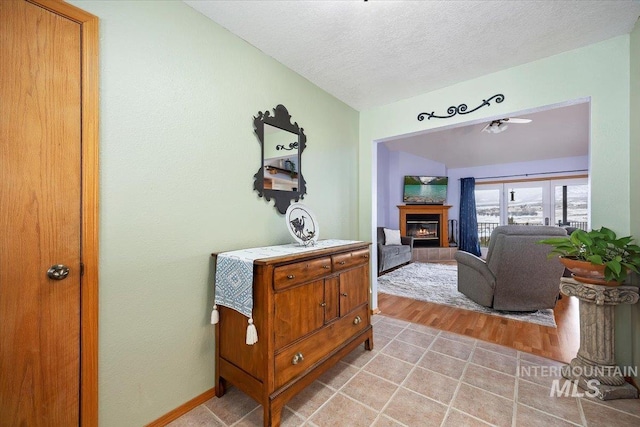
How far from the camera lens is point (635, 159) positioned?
1.70 meters

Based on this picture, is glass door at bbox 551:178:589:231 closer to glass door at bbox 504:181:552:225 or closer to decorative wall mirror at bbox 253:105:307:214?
glass door at bbox 504:181:552:225

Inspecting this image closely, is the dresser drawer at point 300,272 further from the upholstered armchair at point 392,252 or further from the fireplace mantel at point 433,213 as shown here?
the fireplace mantel at point 433,213

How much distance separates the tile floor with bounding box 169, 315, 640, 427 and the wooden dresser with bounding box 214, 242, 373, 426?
0.16 meters

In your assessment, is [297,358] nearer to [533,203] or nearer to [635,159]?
[635,159]

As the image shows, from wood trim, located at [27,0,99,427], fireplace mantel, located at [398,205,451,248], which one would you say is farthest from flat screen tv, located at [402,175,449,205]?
wood trim, located at [27,0,99,427]

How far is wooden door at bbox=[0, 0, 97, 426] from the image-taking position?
1.00m

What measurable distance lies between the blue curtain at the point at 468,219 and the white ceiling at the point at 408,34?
5.41 meters

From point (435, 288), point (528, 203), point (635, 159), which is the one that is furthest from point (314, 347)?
point (528, 203)

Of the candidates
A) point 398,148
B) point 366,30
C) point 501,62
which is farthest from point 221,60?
point 398,148

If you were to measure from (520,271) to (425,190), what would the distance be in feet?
14.1

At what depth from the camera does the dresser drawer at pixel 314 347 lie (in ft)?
4.77

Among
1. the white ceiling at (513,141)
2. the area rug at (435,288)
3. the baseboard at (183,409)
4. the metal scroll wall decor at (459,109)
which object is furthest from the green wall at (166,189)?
the white ceiling at (513,141)

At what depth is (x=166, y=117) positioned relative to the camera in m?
1.45

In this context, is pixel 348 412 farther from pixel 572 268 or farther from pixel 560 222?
pixel 560 222
